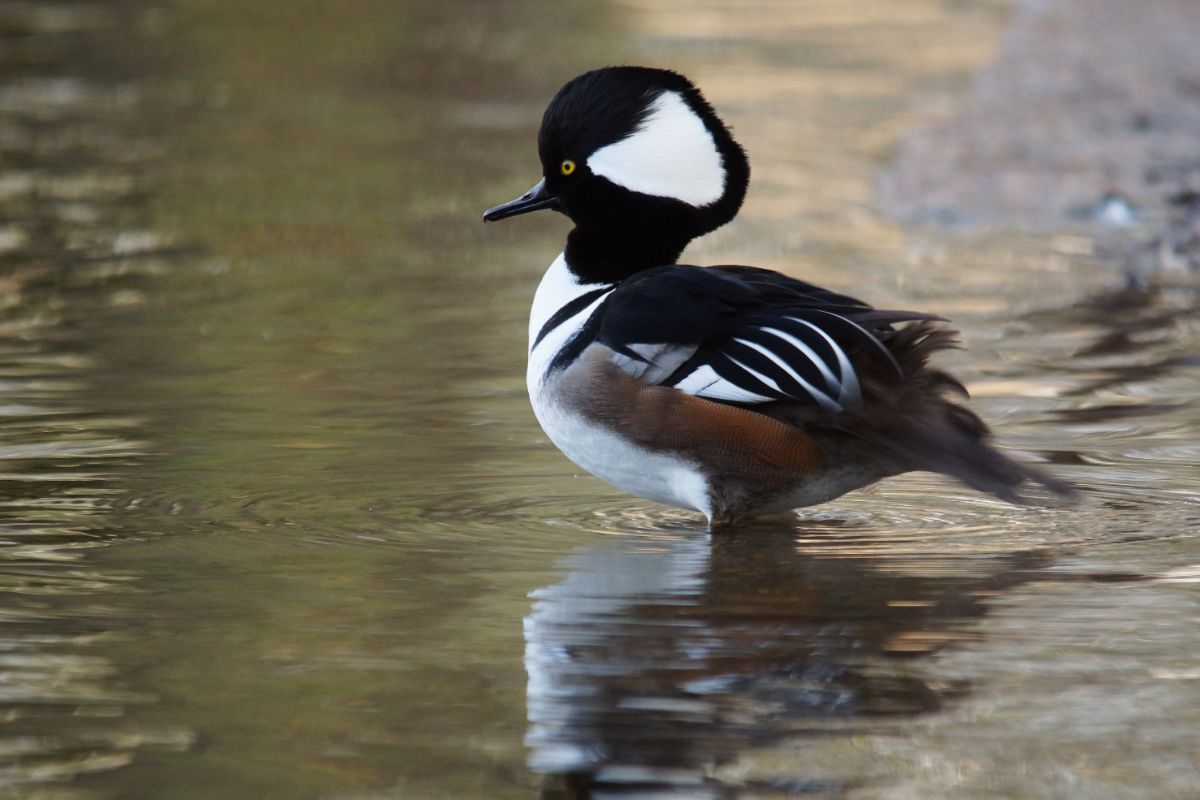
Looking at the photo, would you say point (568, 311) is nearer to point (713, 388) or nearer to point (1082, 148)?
point (713, 388)

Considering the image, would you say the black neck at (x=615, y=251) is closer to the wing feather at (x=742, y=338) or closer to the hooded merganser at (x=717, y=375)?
the hooded merganser at (x=717, y=375)

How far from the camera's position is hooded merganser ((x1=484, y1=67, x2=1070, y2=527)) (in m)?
5.11

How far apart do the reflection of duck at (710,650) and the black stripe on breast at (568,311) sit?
67 centimetres

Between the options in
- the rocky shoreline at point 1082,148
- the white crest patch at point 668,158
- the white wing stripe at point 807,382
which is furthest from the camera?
the rocky shoreline at point 1082,148

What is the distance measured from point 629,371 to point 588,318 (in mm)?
305

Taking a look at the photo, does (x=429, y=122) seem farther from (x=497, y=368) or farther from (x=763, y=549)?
(x=763, y=549)

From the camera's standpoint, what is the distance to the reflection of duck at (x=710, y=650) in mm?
3826

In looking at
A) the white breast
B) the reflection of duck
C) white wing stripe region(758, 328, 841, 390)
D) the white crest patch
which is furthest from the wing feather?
the reflection of duck

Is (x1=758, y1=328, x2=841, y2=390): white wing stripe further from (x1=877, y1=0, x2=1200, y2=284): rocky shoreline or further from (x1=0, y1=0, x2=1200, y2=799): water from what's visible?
(x1=877, y1=0, x2=1200, y2=284): rocky shoreline

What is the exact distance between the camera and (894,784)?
3.61 meters

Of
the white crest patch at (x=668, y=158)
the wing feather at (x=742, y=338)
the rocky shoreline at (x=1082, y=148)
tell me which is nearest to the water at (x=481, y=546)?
the rocky shoreline at (x=1082, y=148)

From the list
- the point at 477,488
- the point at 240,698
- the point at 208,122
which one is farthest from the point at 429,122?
the point at 240,698

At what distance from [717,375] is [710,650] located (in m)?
0.96

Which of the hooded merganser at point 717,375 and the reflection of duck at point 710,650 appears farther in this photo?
the hooded merganser at point 717,375
